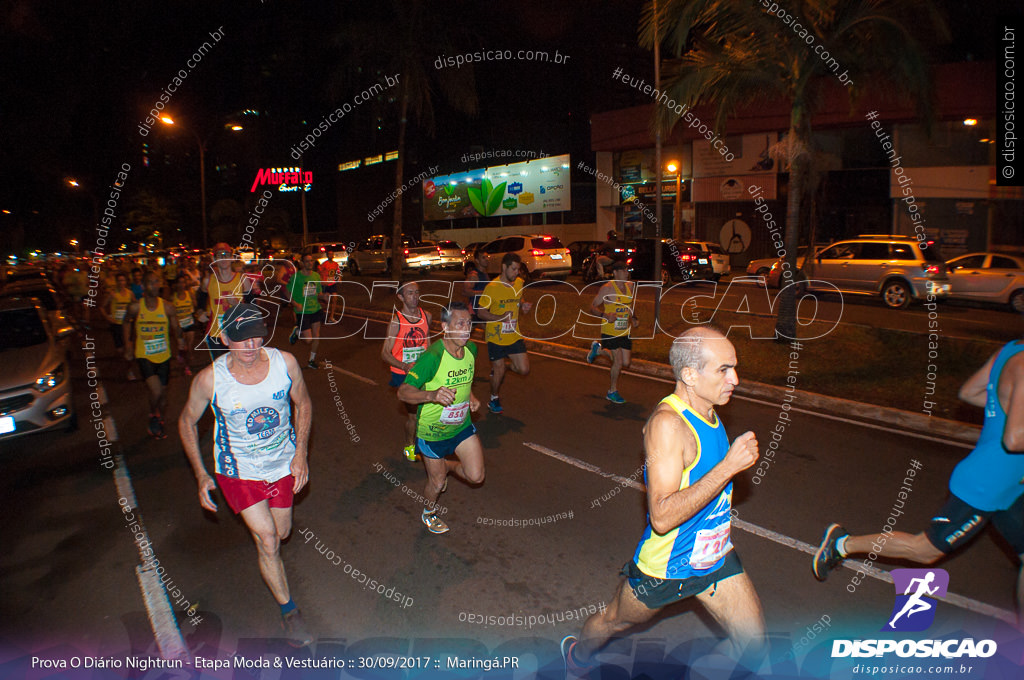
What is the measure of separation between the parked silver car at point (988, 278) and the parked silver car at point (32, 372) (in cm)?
1970

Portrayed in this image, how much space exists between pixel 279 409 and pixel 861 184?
29411 mm

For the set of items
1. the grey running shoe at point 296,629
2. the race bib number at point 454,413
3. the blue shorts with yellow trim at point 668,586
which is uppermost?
the race bib number at point 454,413

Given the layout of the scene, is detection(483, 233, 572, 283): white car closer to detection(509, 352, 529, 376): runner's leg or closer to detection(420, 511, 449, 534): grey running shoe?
detection(509, 352, 529, 376): runner's leg

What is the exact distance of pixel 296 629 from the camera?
3857mm

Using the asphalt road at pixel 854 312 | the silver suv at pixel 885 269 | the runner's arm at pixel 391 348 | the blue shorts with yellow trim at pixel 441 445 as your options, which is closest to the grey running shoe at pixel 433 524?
the blue shorts with yellow trim at pixel 441 445

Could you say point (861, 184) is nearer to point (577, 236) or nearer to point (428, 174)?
point (577, 236)

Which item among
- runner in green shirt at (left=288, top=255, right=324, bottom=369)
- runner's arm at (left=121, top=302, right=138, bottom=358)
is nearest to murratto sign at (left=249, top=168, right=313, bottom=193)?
runner in green shirt at (left=288, top=255, right=324, bottom=369)

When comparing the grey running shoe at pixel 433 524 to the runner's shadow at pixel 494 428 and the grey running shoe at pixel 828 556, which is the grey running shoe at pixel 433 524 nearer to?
the runner's shadow at pixel 494 428

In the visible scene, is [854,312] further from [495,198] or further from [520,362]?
[495,198]

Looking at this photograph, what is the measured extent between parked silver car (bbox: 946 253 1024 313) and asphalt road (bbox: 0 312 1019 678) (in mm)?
12433

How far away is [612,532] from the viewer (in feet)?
17.1

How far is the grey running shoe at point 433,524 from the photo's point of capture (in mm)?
5258

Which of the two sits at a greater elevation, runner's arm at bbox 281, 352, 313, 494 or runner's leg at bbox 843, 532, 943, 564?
runner's arm at bbox 281, 352, 313, 494

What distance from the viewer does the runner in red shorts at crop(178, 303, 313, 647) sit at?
3.75 m
